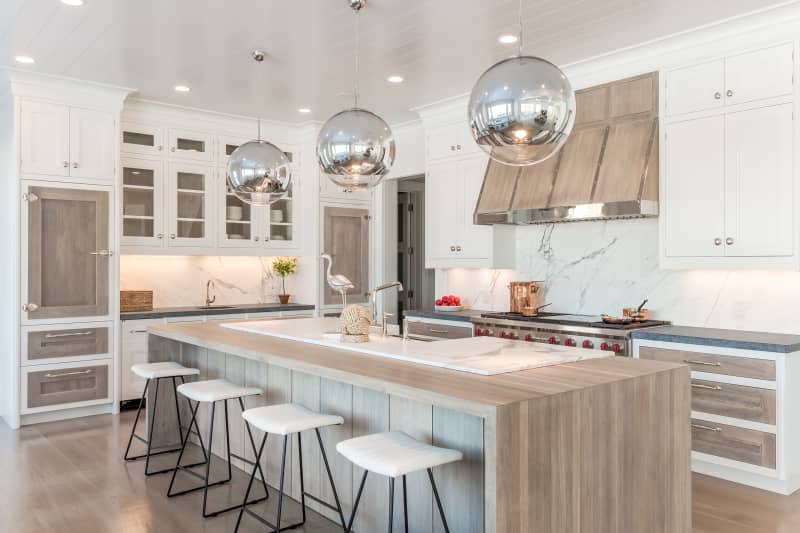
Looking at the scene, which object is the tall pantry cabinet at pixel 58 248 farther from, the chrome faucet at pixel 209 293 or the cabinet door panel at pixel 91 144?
the chrome faucet at pixel 209 293

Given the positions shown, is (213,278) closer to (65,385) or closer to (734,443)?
(65,385)

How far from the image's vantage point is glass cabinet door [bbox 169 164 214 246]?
20.3ft

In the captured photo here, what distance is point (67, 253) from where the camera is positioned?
532 cm

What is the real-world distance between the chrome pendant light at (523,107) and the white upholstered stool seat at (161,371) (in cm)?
271

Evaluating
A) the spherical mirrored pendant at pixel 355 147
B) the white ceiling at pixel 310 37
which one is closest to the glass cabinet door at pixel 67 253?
the white ceiling at pixel 310 37

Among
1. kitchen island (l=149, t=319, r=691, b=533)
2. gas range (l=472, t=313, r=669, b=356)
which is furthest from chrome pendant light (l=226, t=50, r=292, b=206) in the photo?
gas range (l=472, t=313, r=669, b=356)

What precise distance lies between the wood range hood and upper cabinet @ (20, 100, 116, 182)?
3463 millimetres

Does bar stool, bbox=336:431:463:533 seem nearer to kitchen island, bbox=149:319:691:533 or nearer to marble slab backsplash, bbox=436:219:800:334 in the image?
kitchen island, bbox=149:319:691:533

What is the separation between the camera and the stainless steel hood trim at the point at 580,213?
4.29 m

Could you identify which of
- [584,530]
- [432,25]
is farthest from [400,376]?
[432,25]

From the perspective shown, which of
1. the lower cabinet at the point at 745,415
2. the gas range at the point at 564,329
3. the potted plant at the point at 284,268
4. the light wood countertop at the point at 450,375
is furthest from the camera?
the potted plant at the point at 284,268

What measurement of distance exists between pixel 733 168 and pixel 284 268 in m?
4.64

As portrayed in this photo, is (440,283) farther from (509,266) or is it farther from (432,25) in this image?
(432,25)

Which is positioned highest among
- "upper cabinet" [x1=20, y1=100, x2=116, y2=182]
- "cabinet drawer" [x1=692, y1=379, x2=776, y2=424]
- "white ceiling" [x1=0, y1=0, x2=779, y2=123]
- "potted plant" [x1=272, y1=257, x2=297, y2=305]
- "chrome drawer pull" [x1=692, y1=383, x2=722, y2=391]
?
"white ceiling" [x1=0, y1=0, x2=779, y2=123]
